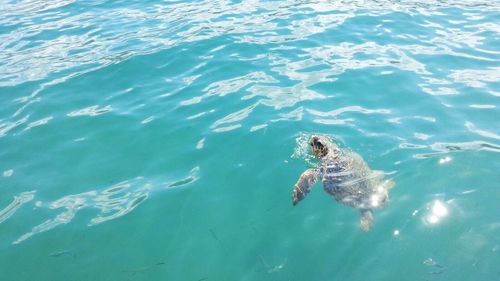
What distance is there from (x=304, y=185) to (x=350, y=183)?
2.49 ft

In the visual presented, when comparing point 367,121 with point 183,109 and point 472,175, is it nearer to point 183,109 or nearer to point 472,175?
point 472,175

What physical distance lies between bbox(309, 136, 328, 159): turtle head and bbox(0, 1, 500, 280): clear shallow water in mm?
359

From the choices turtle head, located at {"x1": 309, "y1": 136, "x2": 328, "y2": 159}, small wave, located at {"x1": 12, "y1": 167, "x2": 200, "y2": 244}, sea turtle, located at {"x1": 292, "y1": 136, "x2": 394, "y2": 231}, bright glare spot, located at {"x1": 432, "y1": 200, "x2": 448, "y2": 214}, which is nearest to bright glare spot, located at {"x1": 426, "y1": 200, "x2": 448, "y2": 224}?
bright glare spot, located at {"x1": 432, "y1": 200, "x2": 448, "y2": 214}

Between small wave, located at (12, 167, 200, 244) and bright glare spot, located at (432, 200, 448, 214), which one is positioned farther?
small wave, located at (12, 167, 200, 244)

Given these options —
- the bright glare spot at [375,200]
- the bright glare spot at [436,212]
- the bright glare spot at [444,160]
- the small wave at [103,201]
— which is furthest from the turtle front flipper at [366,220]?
the small wave at [103,201]

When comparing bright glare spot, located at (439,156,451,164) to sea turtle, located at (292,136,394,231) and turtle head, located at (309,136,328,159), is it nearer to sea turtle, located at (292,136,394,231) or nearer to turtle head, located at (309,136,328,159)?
sea turtle, located at (292,136,394,231)

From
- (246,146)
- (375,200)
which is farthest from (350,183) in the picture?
(246,146)

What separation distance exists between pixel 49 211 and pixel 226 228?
313 cm

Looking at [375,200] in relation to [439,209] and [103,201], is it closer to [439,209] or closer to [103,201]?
[439,209]

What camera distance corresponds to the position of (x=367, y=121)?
8.61 meters

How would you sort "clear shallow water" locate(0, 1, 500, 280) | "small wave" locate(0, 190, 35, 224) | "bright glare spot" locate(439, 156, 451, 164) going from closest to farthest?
1. "clear shallow water" locate(0, 1, 500, 280)
2. "small wave" locate(0, 190, 35, 224)
3. "bright glare spot" locate(439, 156, 451, 164)

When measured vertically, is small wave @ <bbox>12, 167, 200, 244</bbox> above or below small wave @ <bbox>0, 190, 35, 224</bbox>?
below

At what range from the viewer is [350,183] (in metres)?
6.63

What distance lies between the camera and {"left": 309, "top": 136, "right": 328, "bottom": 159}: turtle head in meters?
7.42
